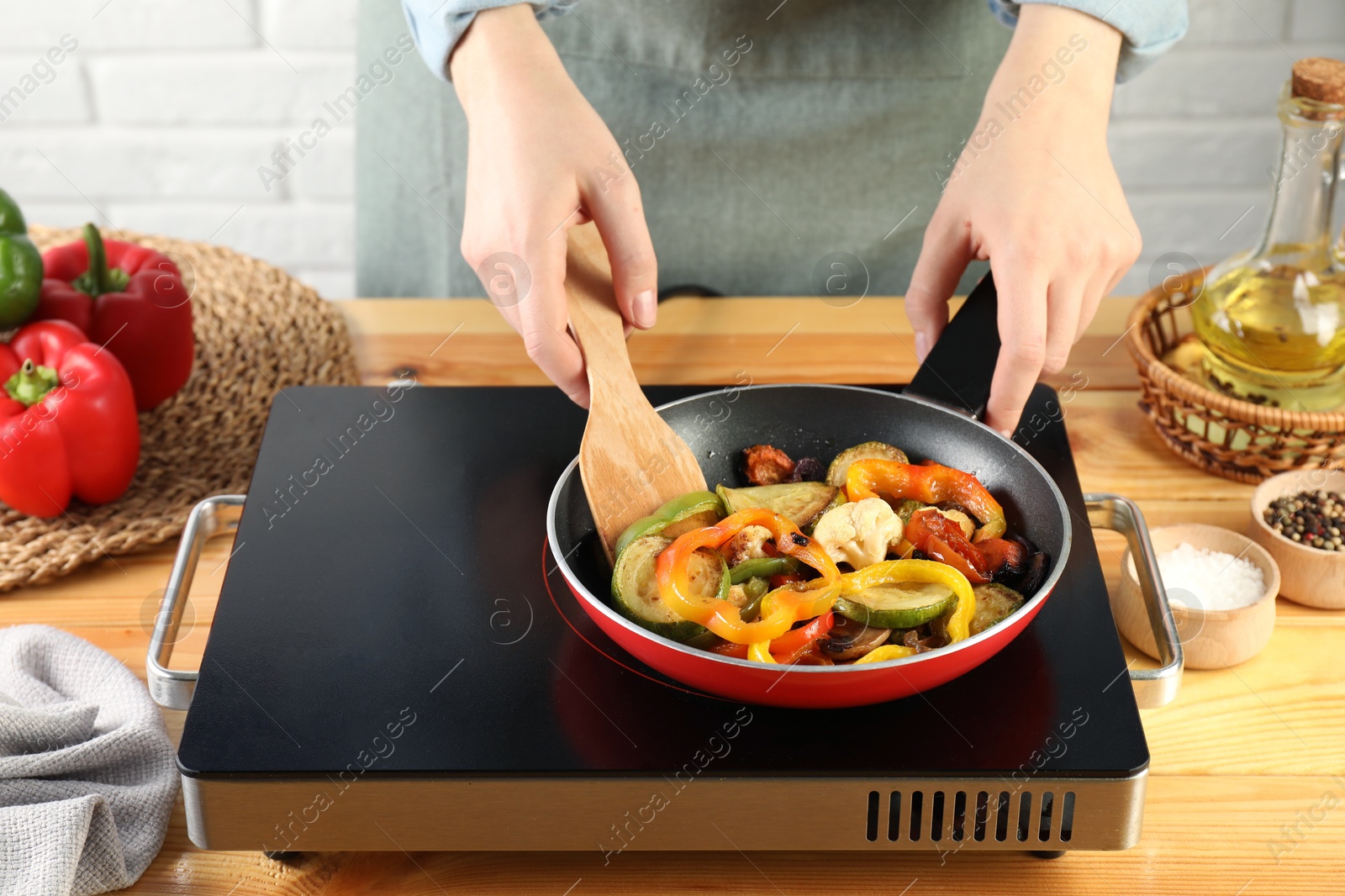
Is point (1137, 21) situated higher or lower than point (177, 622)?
higher

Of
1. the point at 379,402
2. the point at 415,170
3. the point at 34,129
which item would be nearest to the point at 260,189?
the point at 34,129

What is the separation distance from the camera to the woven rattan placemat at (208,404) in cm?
116

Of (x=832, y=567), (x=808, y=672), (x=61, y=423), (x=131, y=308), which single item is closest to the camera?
(x=808, y=672)

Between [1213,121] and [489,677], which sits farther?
[1213,121]

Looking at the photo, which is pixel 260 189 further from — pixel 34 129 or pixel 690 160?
pixel 690 160

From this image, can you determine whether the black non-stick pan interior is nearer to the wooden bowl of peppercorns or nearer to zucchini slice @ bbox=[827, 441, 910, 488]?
zucchini slice @ bbox=[827, 441, 910, 488]

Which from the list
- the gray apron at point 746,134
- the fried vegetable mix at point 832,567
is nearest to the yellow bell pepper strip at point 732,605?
the fried vegetable mix at point 832,567

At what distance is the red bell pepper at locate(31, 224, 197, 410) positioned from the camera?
1.34 m

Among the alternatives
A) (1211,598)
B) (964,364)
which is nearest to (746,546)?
(964,364)

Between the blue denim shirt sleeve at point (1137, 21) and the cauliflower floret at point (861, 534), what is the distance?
0.54 meters

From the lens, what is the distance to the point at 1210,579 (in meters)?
1.05

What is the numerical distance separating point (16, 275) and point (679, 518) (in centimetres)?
84

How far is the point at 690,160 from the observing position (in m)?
1.54

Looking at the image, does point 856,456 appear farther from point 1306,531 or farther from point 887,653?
point 1306,531
